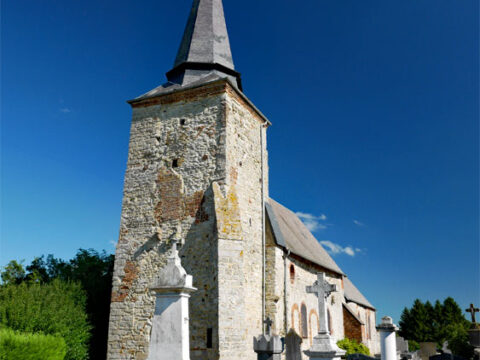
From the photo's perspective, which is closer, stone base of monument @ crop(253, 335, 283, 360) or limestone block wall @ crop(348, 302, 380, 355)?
stone base of monument @ crop(253, 335, 283, 360)

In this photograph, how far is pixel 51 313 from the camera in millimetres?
13141

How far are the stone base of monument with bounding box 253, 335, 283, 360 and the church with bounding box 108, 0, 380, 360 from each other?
294cm

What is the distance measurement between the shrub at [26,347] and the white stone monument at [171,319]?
6353mm

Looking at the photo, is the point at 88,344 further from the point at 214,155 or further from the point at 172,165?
the point at 214,155

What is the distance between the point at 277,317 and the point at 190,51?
11376mm

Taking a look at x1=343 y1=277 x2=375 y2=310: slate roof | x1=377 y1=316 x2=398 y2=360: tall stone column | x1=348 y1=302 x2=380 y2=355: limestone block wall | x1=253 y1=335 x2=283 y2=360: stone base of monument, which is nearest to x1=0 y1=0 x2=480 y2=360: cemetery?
x1=377 y1=316 x2=398 y2=360: tall stone column

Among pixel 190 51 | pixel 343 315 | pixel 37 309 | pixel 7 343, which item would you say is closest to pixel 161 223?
pixel 37 309

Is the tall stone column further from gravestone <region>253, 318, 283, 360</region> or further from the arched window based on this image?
the arched window

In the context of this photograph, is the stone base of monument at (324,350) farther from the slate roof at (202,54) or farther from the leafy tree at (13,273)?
the leafy tree at (13,273)

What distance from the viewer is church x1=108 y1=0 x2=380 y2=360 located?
12641 mm

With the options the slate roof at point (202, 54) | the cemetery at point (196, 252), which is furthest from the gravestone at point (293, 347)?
the slate roof at point (202, 54)

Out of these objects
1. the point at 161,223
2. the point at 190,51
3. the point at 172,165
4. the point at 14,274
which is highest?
the point at 190,51

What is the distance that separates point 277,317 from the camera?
14.6 m

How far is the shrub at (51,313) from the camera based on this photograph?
506 inches
